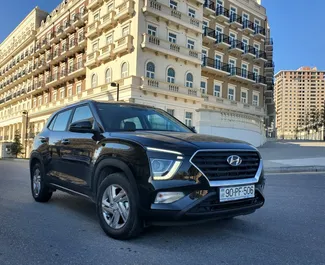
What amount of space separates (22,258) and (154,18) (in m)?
27.0

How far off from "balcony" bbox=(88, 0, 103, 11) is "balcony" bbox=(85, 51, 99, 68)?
16.3 feet

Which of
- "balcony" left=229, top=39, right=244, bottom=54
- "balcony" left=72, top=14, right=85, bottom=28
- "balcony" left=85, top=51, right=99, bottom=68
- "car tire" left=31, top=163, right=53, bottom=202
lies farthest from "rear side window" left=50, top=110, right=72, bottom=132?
"balcony" left=229, top=39, right=244, bottom=54

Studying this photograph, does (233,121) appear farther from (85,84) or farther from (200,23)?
(85,84)

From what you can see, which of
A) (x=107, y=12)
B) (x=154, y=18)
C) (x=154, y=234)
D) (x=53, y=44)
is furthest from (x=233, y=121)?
(x=53, y=44)

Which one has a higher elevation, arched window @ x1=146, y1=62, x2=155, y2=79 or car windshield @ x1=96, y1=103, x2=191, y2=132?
arched window @ x1=146, y1=62, x2=155, y2=79

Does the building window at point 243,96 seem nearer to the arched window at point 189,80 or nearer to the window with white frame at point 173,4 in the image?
the arched window at point 189,80

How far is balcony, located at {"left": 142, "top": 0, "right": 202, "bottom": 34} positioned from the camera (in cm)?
2656

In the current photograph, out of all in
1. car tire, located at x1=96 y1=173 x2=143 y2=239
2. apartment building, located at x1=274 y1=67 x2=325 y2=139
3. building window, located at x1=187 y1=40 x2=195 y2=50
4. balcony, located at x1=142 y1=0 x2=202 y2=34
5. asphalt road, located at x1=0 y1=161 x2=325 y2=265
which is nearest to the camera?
asphalt road, located at x1=0 y1=161 x2=325 y2=265

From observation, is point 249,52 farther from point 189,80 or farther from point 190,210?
point 190,210

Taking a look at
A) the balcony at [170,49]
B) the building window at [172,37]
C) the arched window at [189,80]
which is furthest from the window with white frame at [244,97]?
the building window at [172,37]

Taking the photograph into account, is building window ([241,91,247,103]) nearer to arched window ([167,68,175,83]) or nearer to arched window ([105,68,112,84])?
arched window ([167,68,175,83])

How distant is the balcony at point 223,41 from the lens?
116 feet

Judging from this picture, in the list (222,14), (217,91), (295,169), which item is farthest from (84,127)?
(222,14)

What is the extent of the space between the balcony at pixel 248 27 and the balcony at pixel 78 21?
65.6 feet
